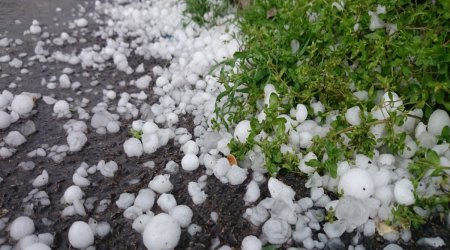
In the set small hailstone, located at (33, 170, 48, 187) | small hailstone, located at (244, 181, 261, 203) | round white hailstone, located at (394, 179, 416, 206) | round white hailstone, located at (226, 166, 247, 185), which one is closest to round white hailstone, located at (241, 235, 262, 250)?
small hailstone, located at (244, 181, 261, 203)

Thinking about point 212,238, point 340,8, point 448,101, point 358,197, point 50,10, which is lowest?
point 50,10

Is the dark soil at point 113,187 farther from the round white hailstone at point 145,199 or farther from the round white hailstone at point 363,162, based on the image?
the round white hailstone at point 363,162

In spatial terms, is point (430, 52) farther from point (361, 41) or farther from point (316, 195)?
point (316, 195)

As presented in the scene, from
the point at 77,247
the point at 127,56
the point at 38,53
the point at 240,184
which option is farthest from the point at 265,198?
the point at 38,53

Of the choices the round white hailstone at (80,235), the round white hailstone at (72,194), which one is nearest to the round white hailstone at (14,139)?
the round white hailstone at (72,194)

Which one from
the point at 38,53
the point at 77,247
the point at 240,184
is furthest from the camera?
the point at 38,53

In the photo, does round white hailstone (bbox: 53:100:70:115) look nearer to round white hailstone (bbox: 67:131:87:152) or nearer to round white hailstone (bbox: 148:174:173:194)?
round white hailstone (bbox: 67:131:87:152)

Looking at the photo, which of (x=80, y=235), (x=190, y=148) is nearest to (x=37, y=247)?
(x=80, y=235)
